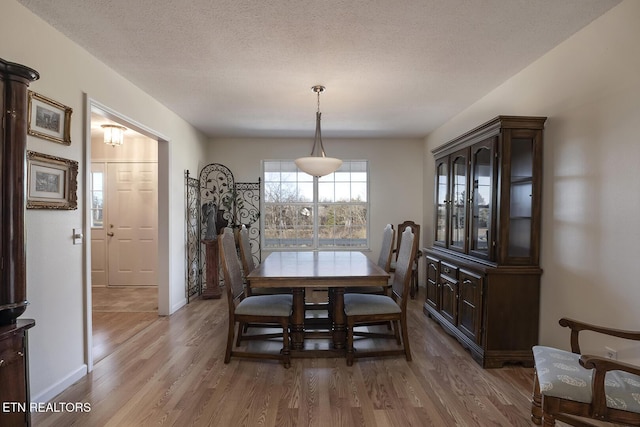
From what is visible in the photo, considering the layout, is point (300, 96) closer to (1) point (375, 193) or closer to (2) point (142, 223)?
(1) point (375, 193)

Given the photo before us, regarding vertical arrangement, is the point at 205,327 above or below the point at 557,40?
below

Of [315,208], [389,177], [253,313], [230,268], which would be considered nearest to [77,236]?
[230,268]

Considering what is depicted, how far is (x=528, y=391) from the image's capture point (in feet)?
7.57

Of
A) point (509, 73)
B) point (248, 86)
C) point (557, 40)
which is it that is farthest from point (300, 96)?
point (557, 40)

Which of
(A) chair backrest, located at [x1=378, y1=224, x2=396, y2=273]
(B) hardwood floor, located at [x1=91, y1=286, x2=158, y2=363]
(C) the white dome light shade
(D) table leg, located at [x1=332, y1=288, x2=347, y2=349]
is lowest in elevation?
(B) hardwood floor, located at [x1=91, y1=286, x2=158, y2=363]

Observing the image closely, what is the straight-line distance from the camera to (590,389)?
5.08ft

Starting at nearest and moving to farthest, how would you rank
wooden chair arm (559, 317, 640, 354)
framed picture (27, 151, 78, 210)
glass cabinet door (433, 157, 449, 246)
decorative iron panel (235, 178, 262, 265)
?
wooden chair arm (559, 317, 640, 354) < framed picture (27, 151, 78, 210) < glass cabinet door (433, 157, 449, 246) < decorative iron panel (235, 178, 262, 265)

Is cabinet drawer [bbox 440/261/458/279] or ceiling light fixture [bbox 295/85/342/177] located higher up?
ceiling light fixture [bbox 295/85/342/177]

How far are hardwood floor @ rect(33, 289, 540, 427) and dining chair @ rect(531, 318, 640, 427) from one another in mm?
486

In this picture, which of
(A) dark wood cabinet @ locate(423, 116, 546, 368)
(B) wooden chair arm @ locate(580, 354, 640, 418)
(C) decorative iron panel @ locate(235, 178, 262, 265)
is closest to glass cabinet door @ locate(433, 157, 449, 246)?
(A) dark wood cabinet @ locate(423, 116, 546, 368)

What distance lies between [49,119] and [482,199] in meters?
3.37

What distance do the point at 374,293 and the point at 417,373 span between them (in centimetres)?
88

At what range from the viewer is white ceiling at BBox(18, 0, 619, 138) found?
6.64 ft

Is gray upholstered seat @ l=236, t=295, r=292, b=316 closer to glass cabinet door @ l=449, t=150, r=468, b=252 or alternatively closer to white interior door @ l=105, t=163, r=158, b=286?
glass cabinet door @ l=449, t=150, r=468, b=252
